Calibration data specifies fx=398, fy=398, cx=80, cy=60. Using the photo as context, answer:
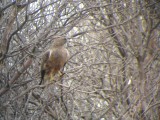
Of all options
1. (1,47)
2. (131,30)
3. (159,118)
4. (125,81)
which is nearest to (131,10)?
(131,30)

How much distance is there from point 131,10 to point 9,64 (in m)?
2.76

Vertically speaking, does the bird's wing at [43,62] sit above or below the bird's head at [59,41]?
below

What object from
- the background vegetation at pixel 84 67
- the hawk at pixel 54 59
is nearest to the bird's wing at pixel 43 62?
the hawk at pixel 54 59

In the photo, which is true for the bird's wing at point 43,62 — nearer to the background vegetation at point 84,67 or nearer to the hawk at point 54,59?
the hawk at point 54,59

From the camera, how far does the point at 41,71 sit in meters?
7.48

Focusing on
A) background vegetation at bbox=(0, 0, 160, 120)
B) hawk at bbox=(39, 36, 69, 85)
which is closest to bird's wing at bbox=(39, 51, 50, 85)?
hawk at bbox=(39, 36, 69, 85)

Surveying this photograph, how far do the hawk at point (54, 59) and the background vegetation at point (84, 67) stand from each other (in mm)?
175

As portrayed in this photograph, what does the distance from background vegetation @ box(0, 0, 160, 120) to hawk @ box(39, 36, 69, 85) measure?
175mm

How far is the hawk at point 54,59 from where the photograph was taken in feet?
24.8

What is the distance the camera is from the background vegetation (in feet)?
22.4

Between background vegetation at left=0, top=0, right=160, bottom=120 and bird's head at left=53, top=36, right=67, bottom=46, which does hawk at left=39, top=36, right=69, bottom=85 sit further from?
background vegetation at left=0, top=0, right=160, bottom=120

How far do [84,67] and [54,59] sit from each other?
1165 mm

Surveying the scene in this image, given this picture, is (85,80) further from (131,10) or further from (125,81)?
(131,10)

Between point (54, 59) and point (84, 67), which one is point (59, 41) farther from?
point (84, 67)
